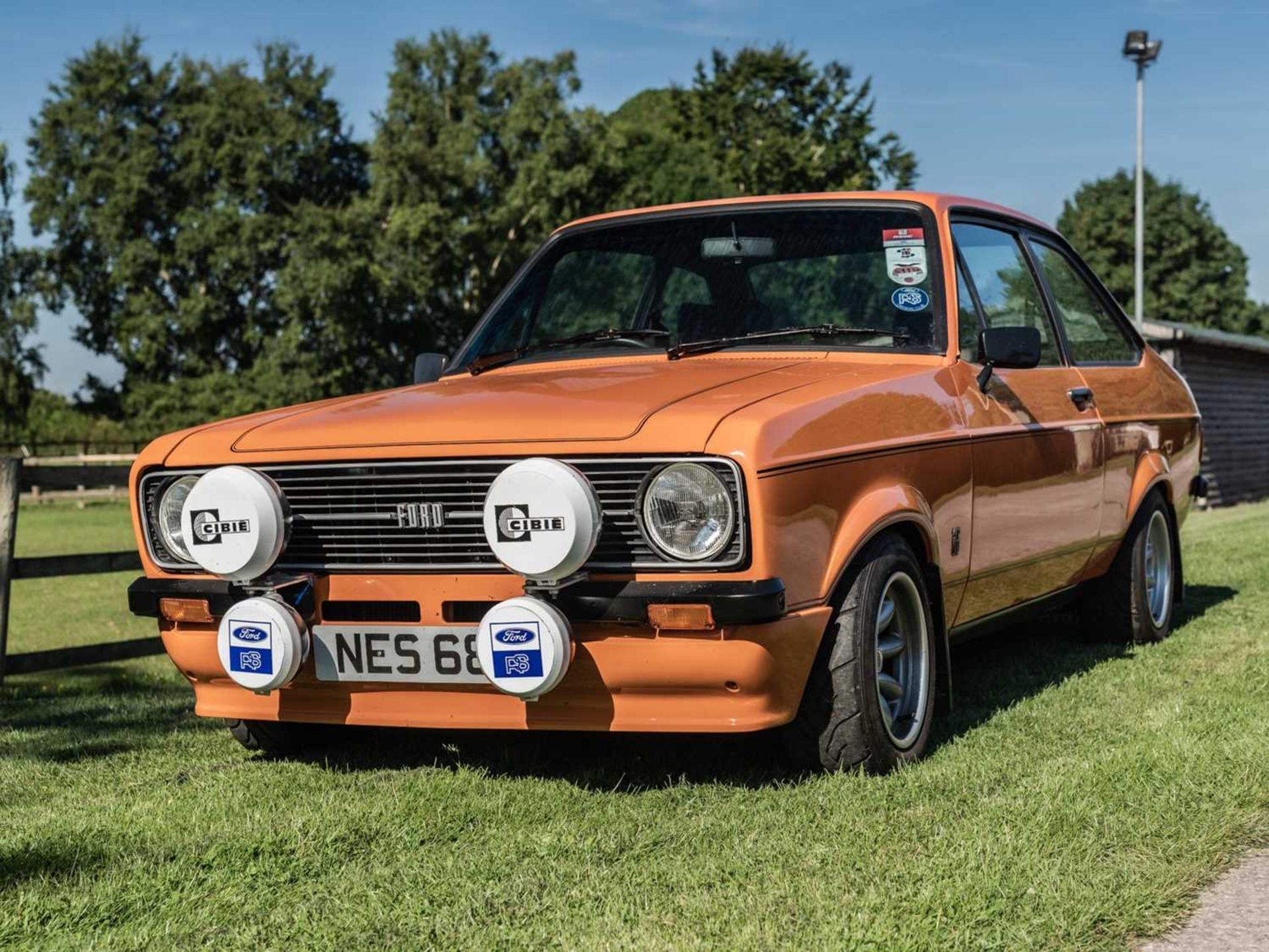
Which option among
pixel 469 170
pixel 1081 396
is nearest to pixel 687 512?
pixel 1081 396

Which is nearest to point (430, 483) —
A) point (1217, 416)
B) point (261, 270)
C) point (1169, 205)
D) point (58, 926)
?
point (58, 926)

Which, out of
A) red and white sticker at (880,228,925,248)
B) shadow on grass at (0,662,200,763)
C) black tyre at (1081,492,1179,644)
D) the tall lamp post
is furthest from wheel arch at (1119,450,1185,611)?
the tall lamp post

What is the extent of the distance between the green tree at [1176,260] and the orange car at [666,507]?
191 ft

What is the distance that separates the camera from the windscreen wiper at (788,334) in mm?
4875

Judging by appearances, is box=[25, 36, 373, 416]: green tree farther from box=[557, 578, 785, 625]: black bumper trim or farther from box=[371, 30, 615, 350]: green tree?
box=[557, 578, 785, 625]: black bumper trim

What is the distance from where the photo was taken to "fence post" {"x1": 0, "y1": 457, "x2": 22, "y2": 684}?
6992 mm

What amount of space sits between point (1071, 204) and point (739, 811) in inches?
2557

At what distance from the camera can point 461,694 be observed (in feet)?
13.2

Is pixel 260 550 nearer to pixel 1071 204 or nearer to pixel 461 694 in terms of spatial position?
pixel 461 694

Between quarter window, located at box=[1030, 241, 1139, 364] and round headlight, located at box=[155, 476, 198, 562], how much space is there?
3651 mm

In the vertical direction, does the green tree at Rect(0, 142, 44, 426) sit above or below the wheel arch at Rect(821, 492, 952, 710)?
above

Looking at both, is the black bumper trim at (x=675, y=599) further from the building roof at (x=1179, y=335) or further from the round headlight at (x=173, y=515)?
the building roof at (x=1179, y=335)

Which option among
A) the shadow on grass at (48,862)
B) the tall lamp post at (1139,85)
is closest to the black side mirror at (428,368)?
the shadow on grass at (48,862)

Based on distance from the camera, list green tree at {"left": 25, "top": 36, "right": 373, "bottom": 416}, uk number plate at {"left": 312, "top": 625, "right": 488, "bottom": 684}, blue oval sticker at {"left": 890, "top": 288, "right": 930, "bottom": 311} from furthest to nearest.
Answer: green tree at {"left": 25, "top": 36, "right": 373, "bottom": 416}, blue oval sticker at {"left": 890, "top": 288, "right": 930, "bottom": 311}, uk number plate at {"left": 312, "top": 625, "right": 488, "bottom": 684}
